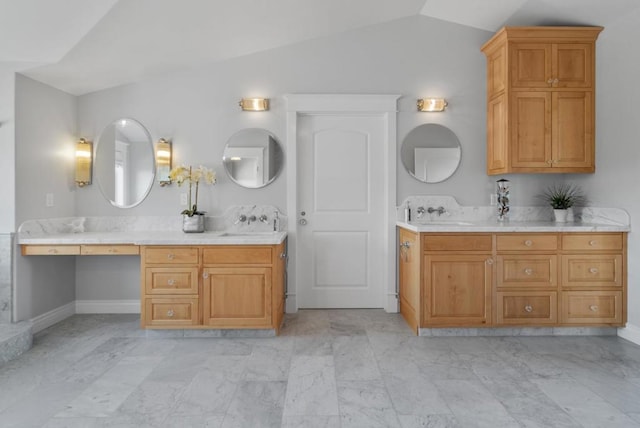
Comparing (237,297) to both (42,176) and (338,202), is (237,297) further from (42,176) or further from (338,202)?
(42,176)

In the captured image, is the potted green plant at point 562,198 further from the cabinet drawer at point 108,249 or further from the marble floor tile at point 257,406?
the cabinet drawer at point 108,249

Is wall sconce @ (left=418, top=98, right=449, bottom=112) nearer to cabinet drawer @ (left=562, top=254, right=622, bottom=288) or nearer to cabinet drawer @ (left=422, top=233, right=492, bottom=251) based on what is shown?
cabinet drawer @ (left=422, top=233, right=492, bottom=251)

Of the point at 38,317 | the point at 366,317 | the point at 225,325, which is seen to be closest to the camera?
the point at 225,325

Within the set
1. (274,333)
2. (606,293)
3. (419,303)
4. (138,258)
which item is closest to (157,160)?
(138,258)

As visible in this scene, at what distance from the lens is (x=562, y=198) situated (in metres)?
3.68

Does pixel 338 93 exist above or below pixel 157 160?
above

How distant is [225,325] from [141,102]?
225 centimetres

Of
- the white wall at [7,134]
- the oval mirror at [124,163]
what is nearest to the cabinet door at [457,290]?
the oval mirror at [124,163]

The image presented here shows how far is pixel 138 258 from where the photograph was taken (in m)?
3.99

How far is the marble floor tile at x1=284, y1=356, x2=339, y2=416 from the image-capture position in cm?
216

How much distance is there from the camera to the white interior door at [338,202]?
13.3ft

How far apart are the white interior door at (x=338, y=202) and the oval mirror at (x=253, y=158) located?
253mm

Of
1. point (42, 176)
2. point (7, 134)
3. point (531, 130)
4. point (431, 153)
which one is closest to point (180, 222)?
point (42, 176)

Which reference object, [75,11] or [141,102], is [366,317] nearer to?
[141,102]
